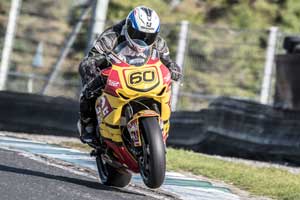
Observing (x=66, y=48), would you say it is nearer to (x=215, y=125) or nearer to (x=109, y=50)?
(x=215, y=125)

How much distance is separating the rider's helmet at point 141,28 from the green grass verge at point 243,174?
6.52ft

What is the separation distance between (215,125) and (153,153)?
6.35 meters

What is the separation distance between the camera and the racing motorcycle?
8.58 metres

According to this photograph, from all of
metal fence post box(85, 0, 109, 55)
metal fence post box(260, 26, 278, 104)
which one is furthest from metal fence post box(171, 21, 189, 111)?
metal fence post box(85, 0, 109, 55)

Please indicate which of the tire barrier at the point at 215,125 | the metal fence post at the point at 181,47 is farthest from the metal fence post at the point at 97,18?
the tire barrier at the point at 215,125

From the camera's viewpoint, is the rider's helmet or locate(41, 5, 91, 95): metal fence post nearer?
the rider's helmet

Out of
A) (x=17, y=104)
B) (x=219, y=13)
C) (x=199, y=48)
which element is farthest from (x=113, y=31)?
(x=219, y=13)

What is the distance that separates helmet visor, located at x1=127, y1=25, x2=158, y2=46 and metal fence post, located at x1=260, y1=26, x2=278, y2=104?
10030 millimetres

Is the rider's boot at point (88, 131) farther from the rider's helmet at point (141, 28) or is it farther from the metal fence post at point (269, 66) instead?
the metal fence post at point (269, 66)

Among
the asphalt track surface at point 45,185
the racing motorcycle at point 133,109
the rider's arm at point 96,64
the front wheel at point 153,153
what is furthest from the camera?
the rider's arm at point 96,64

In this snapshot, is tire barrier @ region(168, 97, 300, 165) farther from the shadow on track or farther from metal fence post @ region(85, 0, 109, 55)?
the shadow on track

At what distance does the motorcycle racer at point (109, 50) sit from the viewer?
29.6 feet

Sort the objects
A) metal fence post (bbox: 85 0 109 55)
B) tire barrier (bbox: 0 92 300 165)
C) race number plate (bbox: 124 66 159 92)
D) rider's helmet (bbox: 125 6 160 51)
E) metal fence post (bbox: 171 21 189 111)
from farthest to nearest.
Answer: metal fence post (bbox: 171 21 189 111) < metal fence post (bbox: 85 0 109 55) < tire barrier (bbox: 0 92 300 165) < rider's helmet (bbox: 125 6 160 51) < race number plate (bbox: 124 66 159 92)

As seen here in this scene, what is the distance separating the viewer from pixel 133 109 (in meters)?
8.80
